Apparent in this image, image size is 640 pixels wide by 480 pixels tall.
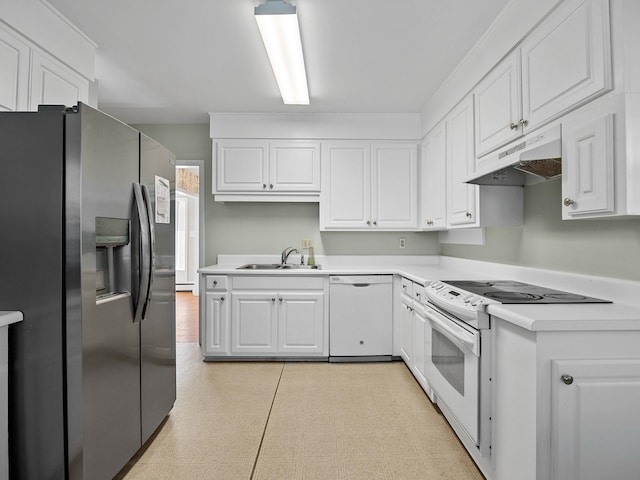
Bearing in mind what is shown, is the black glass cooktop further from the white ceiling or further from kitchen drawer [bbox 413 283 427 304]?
the white ceiling

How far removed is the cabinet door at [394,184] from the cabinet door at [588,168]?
2.38 meters

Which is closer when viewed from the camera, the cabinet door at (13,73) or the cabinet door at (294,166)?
the cabinet door at (13,73)

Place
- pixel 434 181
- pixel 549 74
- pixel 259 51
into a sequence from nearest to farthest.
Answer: pixel 549 74, pixel 259 51, pixel 434 181

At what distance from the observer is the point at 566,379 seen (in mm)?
1395

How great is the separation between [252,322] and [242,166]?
1.58m

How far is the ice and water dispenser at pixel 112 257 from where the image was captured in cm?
173

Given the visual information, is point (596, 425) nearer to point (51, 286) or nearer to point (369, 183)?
point (51, 286)

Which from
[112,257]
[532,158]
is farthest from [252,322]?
[532,158]

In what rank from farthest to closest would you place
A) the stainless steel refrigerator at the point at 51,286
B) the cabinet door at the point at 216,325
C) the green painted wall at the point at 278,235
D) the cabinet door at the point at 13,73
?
the green painted wall at the point at 278,235 < the cabinet door at the point at 216,325 < the cabinet door at the point at 13,73 < the stainless steel refrigerator at the point at 51,286

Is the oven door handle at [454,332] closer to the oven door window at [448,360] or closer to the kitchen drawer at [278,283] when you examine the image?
the oven door window at [448,360]

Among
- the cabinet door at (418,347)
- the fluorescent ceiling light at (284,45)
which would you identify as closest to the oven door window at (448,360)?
the cabinet door at (418,347)

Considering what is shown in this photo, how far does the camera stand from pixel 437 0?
2.13 meters

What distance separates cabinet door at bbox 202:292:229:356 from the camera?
11.9 ft

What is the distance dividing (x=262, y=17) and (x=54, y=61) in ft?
4.16
